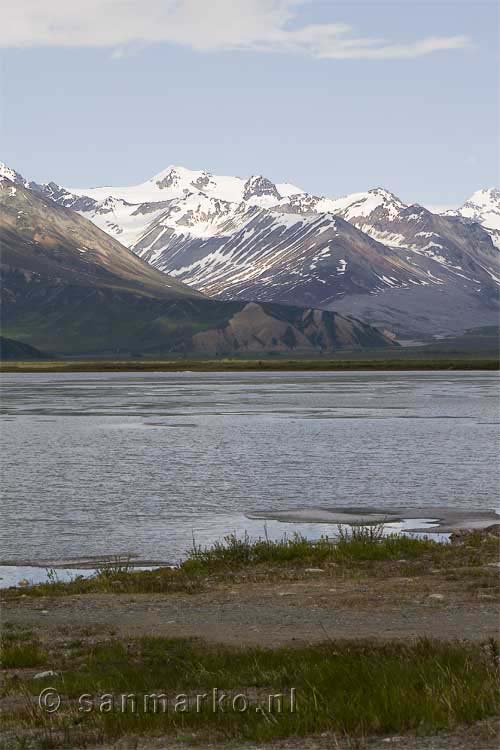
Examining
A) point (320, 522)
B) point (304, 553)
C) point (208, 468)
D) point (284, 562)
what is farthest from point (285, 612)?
point (208, 468)

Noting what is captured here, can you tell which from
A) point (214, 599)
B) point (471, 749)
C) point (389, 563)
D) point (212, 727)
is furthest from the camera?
point (389, 563)

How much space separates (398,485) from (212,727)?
3804 centimetres

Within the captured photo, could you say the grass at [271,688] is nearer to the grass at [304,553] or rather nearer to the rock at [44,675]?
the rock at [44,675]

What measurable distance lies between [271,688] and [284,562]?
14.7m

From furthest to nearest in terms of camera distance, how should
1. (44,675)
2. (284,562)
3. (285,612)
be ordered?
(284,562) < (285,612) < (44,675)

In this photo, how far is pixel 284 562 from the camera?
3108 centimetres

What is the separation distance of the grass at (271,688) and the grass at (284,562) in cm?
748

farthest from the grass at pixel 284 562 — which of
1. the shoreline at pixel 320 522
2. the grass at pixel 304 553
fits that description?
the shoreline at pixel 320 522

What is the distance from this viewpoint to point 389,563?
99.5 feet

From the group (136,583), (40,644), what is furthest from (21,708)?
(136,583)

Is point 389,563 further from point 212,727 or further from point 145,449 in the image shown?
point 145,449

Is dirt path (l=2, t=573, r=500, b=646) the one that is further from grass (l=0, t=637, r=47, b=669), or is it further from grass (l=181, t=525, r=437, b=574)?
grass (l=181, t=525, r=437, b=574)

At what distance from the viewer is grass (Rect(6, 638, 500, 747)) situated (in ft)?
45.6

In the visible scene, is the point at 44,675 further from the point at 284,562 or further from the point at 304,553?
the point at 304,553
